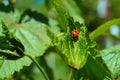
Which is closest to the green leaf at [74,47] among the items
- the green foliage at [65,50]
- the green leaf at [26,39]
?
the green foliage at [65,50]

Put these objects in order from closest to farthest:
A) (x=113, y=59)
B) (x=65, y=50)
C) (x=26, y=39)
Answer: (x=65, y=50) → (x=113, y=59) → (x=26, y=39)

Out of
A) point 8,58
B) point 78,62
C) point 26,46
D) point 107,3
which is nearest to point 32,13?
point 26,46

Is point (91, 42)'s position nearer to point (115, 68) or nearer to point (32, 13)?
point (115, 68)

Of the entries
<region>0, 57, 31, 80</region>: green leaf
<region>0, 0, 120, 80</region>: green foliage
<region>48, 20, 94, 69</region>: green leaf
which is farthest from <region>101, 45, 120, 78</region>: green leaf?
<region>0, 57, 31, 80</region>: green leaf

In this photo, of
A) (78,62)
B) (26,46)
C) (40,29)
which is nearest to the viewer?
(78,62)

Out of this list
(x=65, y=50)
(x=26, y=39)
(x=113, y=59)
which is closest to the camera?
(x=65, y=50)

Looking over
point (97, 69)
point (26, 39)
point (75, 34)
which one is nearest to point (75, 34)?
point (75, 34)

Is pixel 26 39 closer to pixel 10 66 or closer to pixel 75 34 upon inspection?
pixel 10 66

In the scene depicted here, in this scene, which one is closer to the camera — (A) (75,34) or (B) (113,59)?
(A) (75,34)
